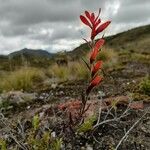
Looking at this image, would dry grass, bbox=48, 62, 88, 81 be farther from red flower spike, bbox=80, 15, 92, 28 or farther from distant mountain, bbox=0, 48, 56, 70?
red flower spike, bbox=80, 15, 92, 28

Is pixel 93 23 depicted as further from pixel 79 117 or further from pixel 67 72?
pixel 67 72

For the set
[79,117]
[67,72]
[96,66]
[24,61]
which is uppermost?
[96,66]

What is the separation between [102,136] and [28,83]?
30.9 feet

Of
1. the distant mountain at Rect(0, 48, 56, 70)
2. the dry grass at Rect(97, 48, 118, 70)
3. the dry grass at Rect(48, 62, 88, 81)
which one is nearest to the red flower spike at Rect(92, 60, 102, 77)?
the dry grass at Rect(48, 62, 88, 81)

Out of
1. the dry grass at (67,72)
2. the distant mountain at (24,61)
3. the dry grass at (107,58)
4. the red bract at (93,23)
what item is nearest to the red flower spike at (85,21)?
the red bract at (93,23)

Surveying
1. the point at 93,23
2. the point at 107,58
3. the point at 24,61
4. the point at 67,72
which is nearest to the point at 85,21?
the point at 93,23

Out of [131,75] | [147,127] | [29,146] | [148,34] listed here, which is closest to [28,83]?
[131,75]

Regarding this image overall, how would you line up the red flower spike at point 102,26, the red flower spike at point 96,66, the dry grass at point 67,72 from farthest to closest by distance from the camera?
1. the dry grass at point 67,72
2. the red flower spike at point 96,66
3. the red flower spike at point 102,26

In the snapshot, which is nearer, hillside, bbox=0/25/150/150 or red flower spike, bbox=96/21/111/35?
red flower spike, bbox=96/21/111/35

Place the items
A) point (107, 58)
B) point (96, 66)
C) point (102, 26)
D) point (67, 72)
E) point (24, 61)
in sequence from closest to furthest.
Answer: point (102, 26) → point (96, 66) → point (67, 72) → point (24, 61) → point (107, 58)

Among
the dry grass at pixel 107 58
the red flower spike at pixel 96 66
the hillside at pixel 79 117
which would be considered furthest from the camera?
the dry grass at pixel 107 58

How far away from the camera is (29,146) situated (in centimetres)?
424

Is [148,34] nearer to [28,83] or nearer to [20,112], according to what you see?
[28,83]

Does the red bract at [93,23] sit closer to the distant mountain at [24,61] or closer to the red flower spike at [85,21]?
the red flower spike at [85,21]
